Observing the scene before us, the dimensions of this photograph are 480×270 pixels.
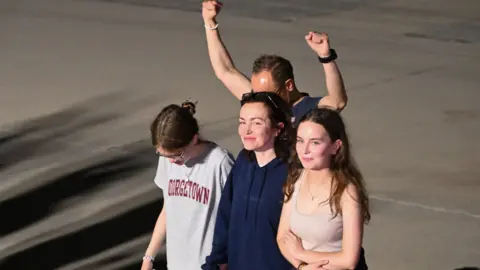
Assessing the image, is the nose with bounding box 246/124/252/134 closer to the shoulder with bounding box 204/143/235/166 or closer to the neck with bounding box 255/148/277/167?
the neck with bounding box 255/148/277/167

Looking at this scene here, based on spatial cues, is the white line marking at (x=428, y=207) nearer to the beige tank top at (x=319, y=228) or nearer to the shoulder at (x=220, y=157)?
the shoulder at (x=220, y=157)

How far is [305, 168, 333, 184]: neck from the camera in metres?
4.58

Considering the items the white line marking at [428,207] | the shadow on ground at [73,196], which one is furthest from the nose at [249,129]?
the white line marking at [428,207]

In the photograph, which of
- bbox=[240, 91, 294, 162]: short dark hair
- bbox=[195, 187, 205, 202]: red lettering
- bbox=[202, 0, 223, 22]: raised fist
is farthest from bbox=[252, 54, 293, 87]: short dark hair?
bbox=[195, 187, 205, 202]: red lettering

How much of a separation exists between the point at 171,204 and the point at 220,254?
40cm

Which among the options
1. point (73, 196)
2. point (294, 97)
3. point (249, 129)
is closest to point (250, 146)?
point (249, 129)

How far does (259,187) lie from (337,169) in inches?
17.0

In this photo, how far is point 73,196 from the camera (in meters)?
8.64

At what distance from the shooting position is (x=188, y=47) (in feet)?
48.9

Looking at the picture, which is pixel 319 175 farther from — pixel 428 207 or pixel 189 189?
pixel 428 207

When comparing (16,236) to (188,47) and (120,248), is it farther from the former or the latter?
(188,47)

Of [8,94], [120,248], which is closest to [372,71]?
[8,94]

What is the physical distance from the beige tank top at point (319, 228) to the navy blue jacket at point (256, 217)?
0.18 metres

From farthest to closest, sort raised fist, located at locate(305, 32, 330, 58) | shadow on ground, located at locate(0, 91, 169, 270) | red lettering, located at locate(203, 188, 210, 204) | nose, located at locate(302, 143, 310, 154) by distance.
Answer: shadow on ground, located at locate(0, 91, 169, 270), raised fist, located at locate(305, 32, 330, 58), red lettering, located at locate(203, 188, 210, 204), nose, located at locate(302, 143, 310, 154)
